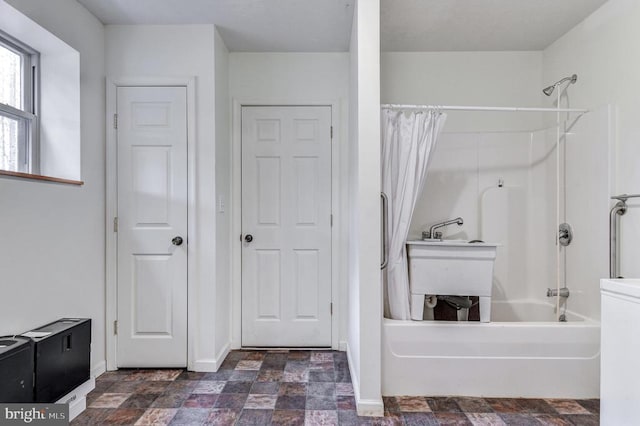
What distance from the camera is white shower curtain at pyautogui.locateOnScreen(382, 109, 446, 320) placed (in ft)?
6.90

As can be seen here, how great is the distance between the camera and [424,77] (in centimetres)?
291

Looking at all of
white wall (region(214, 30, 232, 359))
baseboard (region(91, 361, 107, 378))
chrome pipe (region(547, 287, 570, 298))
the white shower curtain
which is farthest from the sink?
baseboard (region(91, 361, 107, 378))

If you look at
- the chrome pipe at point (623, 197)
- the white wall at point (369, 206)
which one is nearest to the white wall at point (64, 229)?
the white wall at point (369, 206)

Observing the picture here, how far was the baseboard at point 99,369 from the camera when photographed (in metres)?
2.36

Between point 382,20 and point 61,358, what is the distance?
268 cm

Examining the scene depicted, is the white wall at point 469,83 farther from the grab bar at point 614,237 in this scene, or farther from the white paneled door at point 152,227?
the white paneled door at point 152,227

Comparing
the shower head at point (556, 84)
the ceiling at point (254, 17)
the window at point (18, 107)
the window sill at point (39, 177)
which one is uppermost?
the ceiling at point (254, 17)

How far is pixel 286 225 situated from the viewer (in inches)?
114

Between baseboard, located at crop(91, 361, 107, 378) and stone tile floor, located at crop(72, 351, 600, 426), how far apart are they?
4cm

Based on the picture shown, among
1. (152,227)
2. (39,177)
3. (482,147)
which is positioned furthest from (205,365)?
(482,147)

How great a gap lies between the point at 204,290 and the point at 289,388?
0.85m

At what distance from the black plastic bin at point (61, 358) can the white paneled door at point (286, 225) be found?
3.76 ft

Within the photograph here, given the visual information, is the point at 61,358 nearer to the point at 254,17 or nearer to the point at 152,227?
the point at 152,227

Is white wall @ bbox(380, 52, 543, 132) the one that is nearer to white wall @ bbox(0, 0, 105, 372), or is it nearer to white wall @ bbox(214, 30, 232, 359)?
white wall @ bbox(214, 30, 232, 359)
